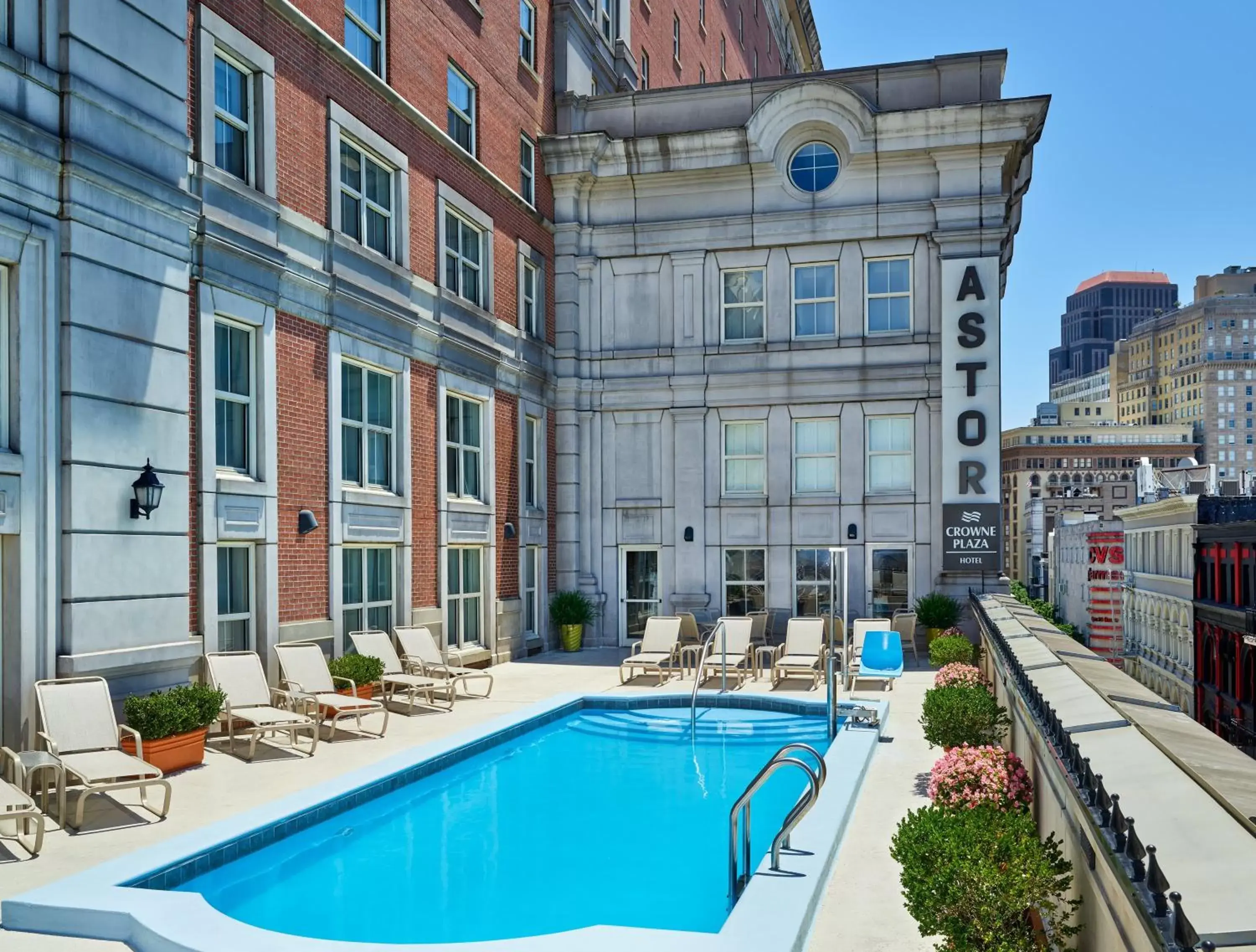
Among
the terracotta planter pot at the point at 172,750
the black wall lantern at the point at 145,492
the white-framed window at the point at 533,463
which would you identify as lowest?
the terracotta planter pot at the point at 172,750

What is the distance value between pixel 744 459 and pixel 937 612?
214 inches

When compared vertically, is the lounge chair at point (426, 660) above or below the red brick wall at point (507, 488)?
below

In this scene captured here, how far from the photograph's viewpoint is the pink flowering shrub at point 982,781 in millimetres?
7527

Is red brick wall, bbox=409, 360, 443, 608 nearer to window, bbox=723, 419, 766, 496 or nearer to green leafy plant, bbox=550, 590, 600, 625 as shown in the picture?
green leafy plant, bbox=550, 590, 600, 625

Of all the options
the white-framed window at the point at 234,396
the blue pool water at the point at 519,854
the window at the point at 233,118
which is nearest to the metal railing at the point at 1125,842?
the blue pool water at the point at 519,854

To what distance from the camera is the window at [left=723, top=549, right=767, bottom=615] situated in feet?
79.6

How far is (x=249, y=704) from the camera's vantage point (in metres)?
12.8

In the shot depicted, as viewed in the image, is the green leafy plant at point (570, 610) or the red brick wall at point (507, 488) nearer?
the red brick wall at point (507, 488)

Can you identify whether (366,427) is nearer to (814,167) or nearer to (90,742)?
(90,742)

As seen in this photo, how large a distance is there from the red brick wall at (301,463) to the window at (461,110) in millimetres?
6524

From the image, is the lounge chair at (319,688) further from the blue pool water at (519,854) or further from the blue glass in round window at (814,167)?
the blue glass in round window at (814,167)

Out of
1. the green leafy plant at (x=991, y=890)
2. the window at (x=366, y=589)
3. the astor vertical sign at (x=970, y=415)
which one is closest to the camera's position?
the green leafy plant at (x=991, y=890)

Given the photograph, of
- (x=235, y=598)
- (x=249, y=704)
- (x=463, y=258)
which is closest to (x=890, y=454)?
(x=463, y=258)

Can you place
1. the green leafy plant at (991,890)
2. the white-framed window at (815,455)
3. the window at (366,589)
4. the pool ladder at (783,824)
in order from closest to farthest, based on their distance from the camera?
the green leafy plant at (991,890)
the pool ladder at (783,824)
the window at (366,589)
the white-framed window at (815,455)
